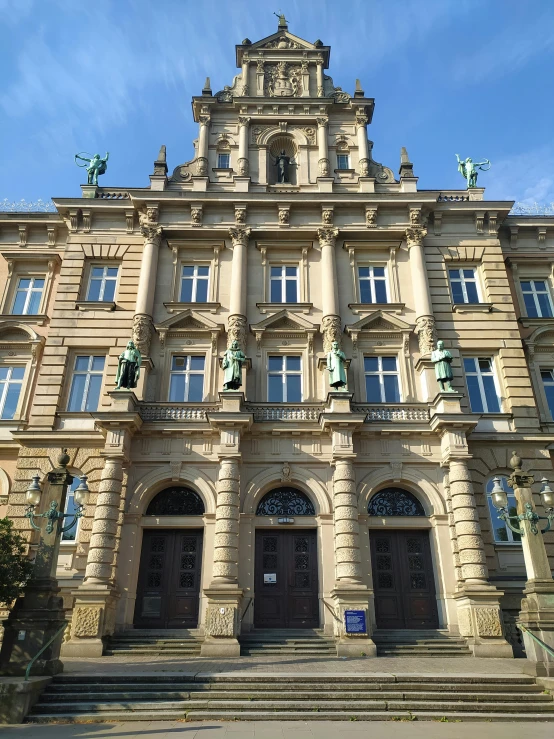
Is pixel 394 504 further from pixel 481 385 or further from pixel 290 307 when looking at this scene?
pixel 290 307

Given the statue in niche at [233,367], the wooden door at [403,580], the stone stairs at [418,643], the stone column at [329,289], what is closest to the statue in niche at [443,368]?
the stone column at [329,289]

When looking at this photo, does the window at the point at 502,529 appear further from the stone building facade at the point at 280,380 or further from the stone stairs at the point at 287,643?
the stone stairs at the point at 287,643

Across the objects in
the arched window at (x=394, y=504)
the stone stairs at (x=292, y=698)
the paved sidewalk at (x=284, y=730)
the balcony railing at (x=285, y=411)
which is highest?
the balcony railing at (x=285, y=411)

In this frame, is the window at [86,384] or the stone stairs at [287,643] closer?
the stone stairs at [287,643]

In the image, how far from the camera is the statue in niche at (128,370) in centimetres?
2023

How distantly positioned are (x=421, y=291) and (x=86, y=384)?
48.7ft

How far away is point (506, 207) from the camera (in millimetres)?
25578

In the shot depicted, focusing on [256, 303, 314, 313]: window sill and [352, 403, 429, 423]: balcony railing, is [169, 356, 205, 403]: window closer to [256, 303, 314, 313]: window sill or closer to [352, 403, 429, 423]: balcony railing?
[256, 303, 314, 313]: window sill

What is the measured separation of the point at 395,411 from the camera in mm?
20953

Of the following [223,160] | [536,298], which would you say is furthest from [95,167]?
[536,298]

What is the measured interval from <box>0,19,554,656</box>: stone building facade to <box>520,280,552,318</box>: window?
110 mm

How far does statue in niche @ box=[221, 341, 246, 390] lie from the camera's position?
67.2 ft

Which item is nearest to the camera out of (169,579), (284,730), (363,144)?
(284,730)

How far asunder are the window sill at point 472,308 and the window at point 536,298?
8.38ft
